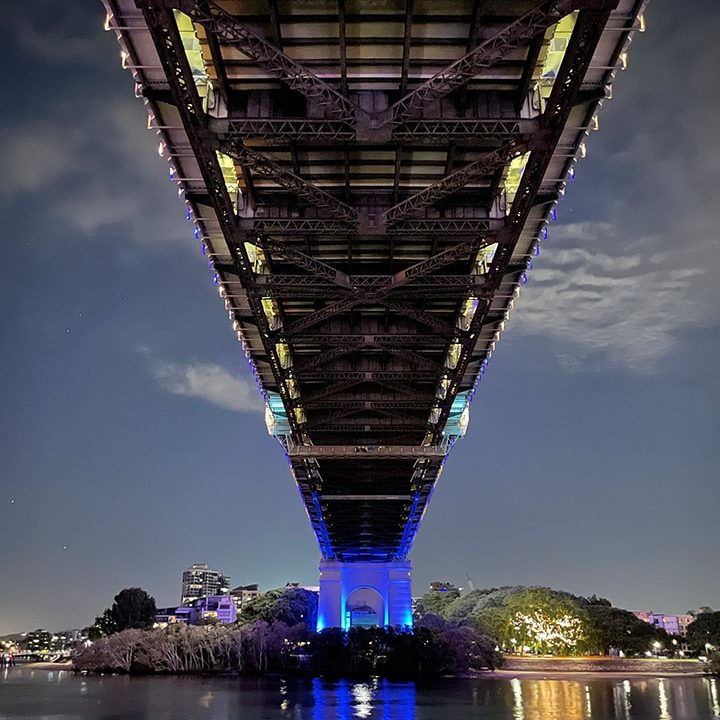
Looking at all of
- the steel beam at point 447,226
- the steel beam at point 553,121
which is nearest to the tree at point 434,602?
the steel beam at point 553,121

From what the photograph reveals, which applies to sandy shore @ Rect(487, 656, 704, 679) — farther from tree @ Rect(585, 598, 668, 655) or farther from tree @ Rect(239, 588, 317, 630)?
tree @ Rect(239, 588, 317, 630)

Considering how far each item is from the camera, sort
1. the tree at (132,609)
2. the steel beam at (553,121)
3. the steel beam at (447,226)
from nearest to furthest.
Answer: the steel beam at (553,121) → the steel beam at (447,226) → the tree at (132,609)

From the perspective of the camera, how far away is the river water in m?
31.1

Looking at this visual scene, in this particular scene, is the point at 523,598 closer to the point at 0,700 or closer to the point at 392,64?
the point at 0,700

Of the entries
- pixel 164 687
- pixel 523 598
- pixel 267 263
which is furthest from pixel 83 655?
pixel 267 263

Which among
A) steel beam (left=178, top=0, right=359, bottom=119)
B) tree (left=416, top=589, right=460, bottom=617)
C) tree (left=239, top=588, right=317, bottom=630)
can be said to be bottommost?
tree (left=239, top=588, right=317, bottom=630)

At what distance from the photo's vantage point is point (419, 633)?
65875 millimetres

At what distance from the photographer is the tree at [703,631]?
306ft


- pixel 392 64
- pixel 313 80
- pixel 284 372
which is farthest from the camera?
pixel 284 372

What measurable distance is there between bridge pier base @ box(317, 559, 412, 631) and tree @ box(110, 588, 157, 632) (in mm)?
46686

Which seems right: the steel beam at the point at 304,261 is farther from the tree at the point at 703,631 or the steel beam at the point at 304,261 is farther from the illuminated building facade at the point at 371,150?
the tree at the point at 703,631

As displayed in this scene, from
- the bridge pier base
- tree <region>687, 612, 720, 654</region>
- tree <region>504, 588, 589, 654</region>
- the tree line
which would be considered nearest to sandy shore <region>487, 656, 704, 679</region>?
the tree line

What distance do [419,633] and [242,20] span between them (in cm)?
5985

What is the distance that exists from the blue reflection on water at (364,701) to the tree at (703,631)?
57278 mm
